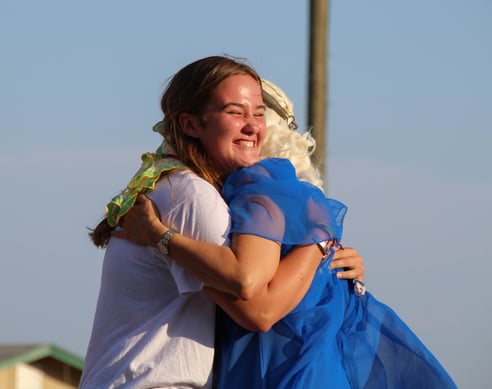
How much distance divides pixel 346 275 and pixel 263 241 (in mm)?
604

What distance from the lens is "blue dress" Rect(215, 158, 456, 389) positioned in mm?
4125

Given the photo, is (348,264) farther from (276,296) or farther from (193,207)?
(193,207)

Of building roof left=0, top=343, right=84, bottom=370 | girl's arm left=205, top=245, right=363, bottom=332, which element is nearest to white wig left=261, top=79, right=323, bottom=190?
girl's arm left=205, top=245, right=363, bottom=332

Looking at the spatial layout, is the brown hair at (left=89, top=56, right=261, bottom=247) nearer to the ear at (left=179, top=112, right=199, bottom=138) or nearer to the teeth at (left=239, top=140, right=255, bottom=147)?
the ear at (left=179, top=112, right=199, bottom=138)

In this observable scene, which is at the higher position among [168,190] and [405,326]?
Answer: [168,190]

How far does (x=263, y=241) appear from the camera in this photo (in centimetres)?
402

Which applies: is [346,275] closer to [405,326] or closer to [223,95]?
[405,326]

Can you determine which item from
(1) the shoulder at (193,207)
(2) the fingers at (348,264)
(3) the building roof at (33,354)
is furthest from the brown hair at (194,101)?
(3) the building roof at (33,354)

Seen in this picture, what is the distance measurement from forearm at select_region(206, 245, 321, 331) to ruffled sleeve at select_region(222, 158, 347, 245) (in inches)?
2.8

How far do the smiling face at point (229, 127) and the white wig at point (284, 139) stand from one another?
15 cm

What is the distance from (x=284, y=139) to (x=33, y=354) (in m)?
6.51

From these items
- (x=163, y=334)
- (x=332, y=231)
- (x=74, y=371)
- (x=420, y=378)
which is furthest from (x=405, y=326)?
(x=74, y=371)

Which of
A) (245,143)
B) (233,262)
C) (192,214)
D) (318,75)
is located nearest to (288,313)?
(233,262)

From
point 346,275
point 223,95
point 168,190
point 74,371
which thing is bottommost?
point 74,371
